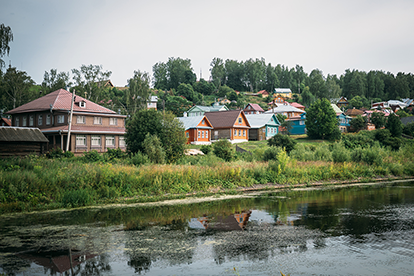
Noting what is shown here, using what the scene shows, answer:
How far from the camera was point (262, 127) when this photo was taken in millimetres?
69688

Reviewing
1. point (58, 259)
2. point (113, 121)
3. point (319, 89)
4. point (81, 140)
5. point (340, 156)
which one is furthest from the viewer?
point (319, 89)

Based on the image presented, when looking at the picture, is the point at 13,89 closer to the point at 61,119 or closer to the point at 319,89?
the point at 61,119

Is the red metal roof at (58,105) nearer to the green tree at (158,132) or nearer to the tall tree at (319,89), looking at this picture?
the green tree at (158,132)

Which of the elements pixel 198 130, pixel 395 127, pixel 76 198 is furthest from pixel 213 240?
pixel 395 127

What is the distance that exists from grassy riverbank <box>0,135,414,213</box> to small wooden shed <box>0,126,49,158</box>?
826cm

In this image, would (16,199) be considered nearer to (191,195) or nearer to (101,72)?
(191,195)

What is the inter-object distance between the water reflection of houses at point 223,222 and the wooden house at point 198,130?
150 ft

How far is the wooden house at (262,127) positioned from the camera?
69312 millimetres

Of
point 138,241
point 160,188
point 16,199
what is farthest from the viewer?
point 160,188

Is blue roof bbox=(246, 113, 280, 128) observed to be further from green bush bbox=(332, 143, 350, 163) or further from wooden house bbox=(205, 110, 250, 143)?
green bush bbox=(332, 143, 350, 163)

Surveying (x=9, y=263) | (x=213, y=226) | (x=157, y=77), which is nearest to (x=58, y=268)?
(x=9, y=263)

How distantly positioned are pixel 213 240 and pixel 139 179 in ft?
34.0

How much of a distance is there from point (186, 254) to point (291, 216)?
21.6 feet

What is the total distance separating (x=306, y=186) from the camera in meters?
25.7
